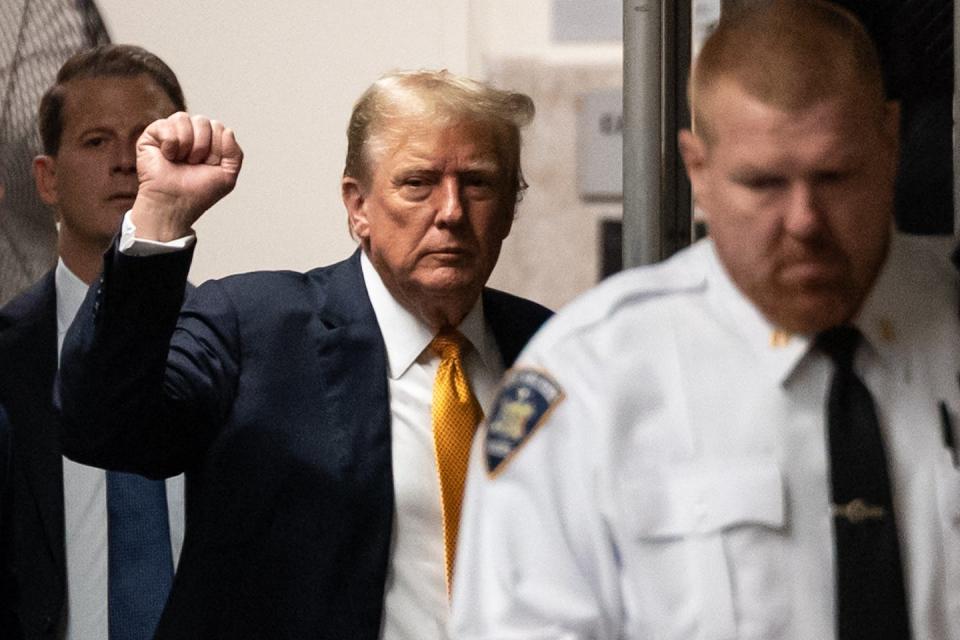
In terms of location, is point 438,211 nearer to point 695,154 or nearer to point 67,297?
point 695,154

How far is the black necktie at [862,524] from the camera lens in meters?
1.38

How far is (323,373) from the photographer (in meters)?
2.15

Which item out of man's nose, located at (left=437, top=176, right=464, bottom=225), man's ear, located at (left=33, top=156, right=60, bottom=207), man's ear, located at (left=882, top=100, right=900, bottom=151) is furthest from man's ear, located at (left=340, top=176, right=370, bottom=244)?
man's ear, located at (left=882, top=100, right=900, bottom=151)

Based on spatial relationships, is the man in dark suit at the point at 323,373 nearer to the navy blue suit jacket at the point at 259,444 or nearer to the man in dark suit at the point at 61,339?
the navy blue suit jacket at the point at 259,444

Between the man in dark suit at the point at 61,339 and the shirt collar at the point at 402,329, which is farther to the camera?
the man in dark suit at the point at 61,339

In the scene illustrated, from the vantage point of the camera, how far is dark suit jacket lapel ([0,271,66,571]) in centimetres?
260

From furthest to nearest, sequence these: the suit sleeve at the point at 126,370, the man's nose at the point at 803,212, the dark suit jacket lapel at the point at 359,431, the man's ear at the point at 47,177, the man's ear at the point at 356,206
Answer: the man's ear at the point at 47,177 → the man's ear at the point at 356,206 → the dark suit jacket lapel at the point at 359,431 → the suit sleeve at the point at 126,370 → the man's nose at the point at 803,212

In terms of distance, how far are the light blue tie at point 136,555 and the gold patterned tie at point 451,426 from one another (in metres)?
0.67

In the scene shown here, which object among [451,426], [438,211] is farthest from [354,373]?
[438,211]

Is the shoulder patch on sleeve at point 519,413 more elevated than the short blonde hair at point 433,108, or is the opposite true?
the short blonde hair at point 433,108

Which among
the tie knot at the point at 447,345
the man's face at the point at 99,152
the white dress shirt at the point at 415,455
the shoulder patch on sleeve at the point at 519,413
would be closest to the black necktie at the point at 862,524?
the shoulder patch on sleeve at the point at 519,413

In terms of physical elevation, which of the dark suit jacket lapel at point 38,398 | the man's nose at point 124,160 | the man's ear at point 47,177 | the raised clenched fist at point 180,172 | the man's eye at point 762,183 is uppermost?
the man's eye at point 762,183

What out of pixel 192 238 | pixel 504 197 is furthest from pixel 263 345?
pixel 504 197

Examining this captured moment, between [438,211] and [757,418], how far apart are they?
0.84 metres
